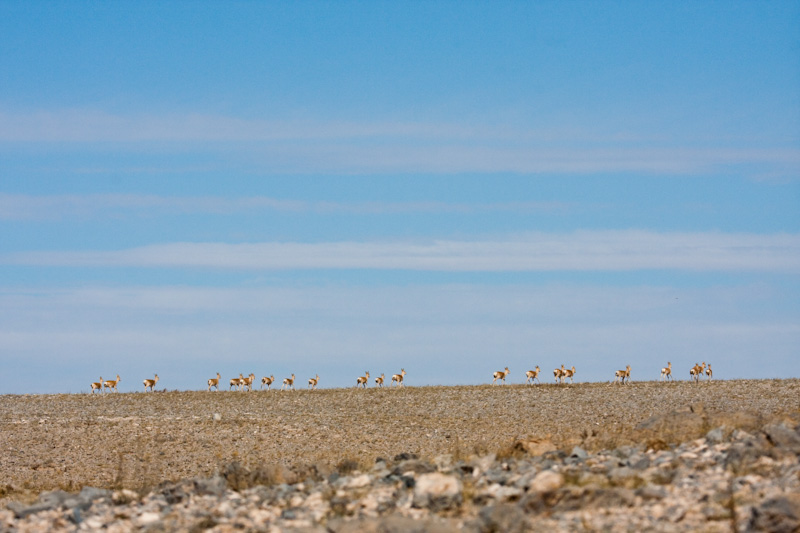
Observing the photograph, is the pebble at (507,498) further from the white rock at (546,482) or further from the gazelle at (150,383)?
the gazelle at (150,383)

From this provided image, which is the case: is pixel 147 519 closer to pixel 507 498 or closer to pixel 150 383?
pixel 507 498

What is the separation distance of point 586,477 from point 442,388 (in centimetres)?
3357

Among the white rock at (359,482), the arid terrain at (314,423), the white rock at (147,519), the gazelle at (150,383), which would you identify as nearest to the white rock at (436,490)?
the white rock at (359,482)

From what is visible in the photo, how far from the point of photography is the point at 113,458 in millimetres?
29391

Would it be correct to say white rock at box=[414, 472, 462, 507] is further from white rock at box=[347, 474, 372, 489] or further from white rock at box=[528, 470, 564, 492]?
white rock at box=[347, 474, 372, 489]

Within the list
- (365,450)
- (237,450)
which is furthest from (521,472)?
(237,450)

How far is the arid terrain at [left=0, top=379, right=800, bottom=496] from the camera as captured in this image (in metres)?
25.7

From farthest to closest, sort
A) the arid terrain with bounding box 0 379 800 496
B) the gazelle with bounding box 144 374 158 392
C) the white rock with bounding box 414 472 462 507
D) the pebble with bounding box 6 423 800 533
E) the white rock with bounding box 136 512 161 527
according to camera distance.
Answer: the gazelle with bounding box 144 374 158 392 → the arid terrain with bounding box 0 379 800 496 → the white rock with bounding box 136 512 161 527 → the white rock with bounding box 414 472 462 507 → the pebble with bounding box 6 423 800 533

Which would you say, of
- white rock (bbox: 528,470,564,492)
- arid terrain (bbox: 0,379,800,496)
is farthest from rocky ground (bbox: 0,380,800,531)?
arid terrain (bbox: 0,379,800,496)

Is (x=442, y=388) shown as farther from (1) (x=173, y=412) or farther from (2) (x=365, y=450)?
(2) (x=365, y=450)

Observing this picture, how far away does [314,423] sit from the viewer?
3616 cm

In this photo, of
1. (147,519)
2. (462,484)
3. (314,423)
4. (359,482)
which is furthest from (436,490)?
(314,423)

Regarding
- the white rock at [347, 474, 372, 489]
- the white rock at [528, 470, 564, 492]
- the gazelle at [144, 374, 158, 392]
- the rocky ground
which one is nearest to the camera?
the rocky ground

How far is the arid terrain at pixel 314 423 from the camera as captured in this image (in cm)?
2570
